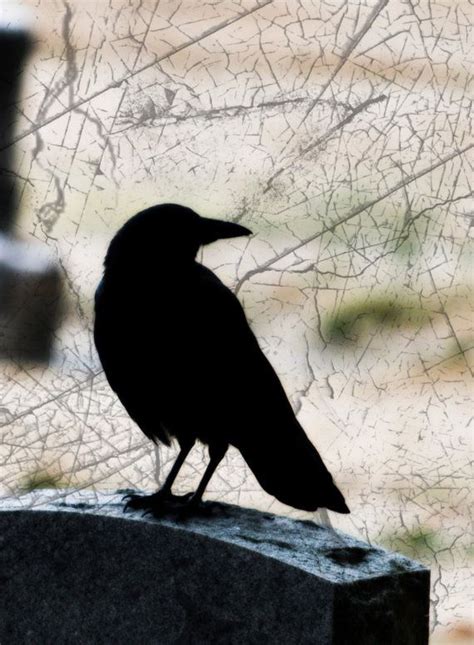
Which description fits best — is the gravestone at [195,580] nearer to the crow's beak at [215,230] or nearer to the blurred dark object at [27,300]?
the crow's beak at [215,230]

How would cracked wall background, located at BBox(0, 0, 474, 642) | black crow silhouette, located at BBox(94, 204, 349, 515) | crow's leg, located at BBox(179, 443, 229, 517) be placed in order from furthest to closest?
cracked wall background, located at BBox(0, 0, 474, 642) → crow's leg, located at BBox(179, 443, 229, 517) → black crow silhouette, located at BBox(94, 204, 349, 515)

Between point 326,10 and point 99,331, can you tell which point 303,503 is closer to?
point 99,331

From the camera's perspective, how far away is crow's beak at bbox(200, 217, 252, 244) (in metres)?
2.78

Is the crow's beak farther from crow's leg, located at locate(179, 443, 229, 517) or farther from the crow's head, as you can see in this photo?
crow's leg, located at locate(179, 443, 229, 517)

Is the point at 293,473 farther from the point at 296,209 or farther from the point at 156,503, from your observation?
the point at 296,209

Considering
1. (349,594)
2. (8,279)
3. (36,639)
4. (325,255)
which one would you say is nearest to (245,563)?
(349,594)

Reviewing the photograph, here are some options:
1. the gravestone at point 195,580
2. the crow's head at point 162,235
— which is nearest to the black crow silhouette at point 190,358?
the crow's head at point 162,235

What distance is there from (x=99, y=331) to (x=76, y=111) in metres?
2.01

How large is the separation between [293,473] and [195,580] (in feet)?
1.07

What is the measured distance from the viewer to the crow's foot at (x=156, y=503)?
2.85 meters

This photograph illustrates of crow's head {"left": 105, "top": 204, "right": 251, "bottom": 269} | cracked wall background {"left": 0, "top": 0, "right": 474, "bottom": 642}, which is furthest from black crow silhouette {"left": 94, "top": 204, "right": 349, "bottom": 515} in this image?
cracked wall background {"left": 0, "top": 0, "right": 474, "bottom": 642}

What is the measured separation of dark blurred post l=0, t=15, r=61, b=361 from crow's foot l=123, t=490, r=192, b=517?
1.79m

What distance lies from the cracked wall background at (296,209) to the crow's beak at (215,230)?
162 centimetres

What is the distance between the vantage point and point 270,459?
279 centimetres
